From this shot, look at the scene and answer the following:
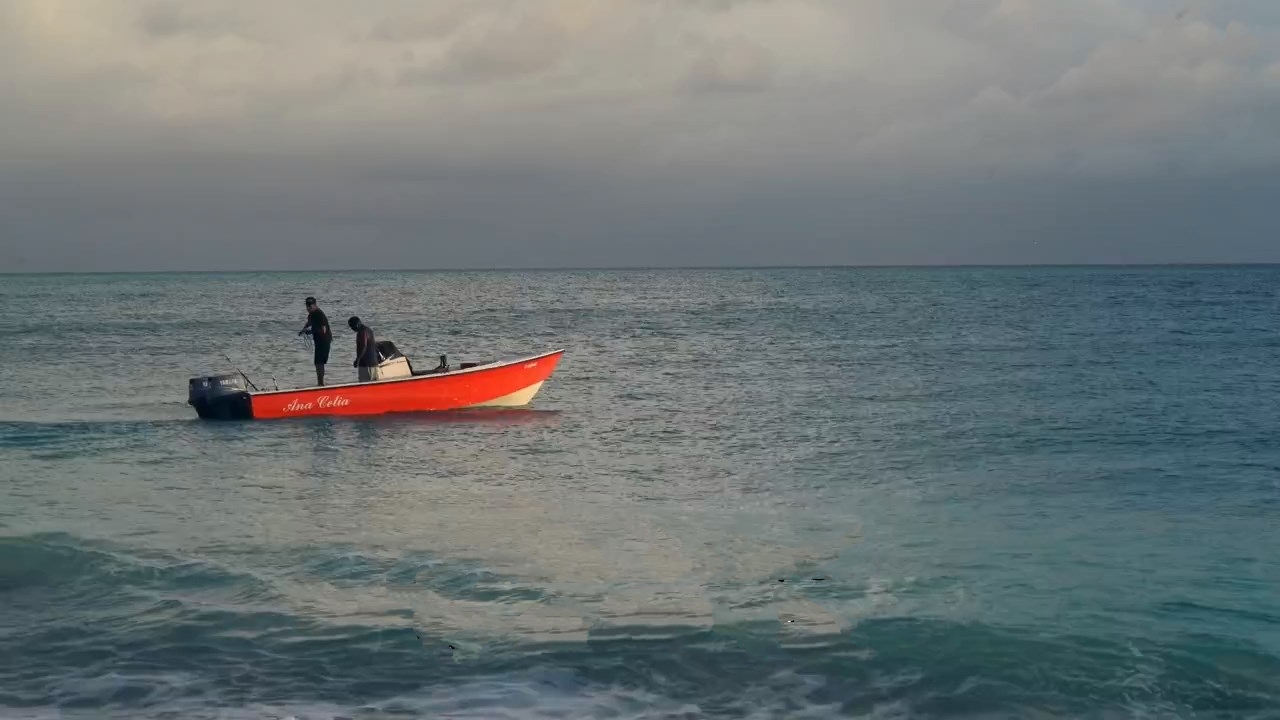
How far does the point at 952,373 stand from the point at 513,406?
1341 centimetres

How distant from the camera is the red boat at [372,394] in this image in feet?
73.6

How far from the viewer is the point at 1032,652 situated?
8.69 metres

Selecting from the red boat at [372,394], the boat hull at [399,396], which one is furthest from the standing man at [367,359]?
the boat hull at [399,396]

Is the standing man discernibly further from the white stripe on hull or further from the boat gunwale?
the white stripe on hull

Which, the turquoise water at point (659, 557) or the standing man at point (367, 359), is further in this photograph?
the standing man at point (367, 359)

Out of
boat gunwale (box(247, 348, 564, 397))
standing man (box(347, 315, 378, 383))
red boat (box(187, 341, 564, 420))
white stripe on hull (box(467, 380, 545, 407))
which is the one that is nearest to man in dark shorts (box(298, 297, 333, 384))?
boat gunwale (box(247, 348, 564, 397))

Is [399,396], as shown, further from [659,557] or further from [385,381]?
[659,557]

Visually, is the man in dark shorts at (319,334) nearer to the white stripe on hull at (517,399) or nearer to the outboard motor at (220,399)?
the outboard motor at (220,399)

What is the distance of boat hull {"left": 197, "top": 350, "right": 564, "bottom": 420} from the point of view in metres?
22.5

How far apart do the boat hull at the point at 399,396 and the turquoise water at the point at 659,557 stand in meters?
0.53

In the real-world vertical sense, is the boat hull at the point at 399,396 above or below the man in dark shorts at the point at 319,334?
below

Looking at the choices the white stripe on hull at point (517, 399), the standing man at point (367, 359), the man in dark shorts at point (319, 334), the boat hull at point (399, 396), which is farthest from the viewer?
the white stripe on hull at point (517, 399)

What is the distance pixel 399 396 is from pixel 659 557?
12312 millimetres

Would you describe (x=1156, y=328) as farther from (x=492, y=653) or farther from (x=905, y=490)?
(x=492, y=653)
